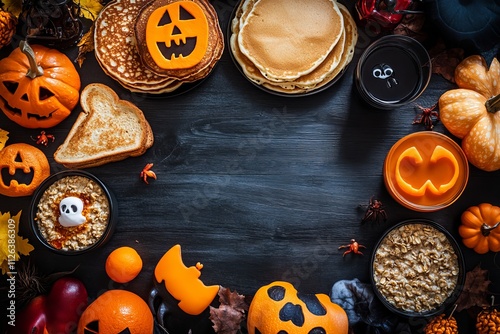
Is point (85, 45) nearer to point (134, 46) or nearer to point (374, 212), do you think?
point (134, 46)

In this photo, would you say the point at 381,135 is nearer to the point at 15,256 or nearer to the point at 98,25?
the point at 98,25

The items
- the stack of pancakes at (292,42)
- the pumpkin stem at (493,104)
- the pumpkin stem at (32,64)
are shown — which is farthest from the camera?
the stack of pancakes at (292,42)

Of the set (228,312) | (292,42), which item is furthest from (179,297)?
(292,42)

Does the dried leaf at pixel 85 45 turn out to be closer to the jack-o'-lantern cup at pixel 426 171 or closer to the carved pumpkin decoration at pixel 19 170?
the carved pumpkin decoration at pixel 19 170

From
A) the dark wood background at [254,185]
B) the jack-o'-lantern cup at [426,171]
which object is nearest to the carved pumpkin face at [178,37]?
the dark wood background at [254,185]

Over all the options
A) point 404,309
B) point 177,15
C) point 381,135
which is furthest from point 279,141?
point 404,309

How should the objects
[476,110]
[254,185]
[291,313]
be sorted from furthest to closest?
[254,185], [476,110], [291,313]
